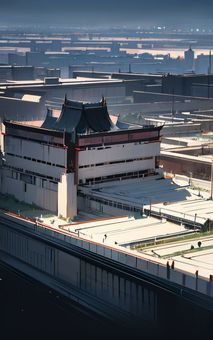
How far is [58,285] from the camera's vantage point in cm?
2516

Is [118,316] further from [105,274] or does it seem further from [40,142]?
[40,142]

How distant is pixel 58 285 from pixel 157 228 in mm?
3502

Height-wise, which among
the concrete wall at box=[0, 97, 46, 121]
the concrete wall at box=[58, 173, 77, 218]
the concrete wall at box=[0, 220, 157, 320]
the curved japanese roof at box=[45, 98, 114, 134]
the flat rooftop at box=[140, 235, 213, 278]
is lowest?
the concrete wall at box=[0, 220, 157, 320]

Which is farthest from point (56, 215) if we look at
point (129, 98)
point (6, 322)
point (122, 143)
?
point (129, 98)

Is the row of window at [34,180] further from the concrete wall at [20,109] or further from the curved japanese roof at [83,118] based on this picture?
the concrete wall at [20,109]

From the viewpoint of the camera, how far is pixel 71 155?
28.7 meters

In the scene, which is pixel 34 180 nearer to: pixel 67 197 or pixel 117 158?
pixel 67 197

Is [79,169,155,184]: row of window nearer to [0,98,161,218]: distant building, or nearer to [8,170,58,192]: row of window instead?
[0,98,161,218]: distant building

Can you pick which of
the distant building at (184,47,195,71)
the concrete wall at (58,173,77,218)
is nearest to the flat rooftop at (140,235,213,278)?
the concrete wall at (58,173,77,218)

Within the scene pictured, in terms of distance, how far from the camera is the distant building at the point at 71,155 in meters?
28.8

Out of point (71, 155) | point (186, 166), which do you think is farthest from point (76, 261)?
point (186, 166)

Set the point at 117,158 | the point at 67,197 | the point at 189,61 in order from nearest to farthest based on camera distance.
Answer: the point at 67,197 < the point at 117,158 < the point at 189,61

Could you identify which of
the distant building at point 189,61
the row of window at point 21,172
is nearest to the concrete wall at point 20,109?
the row of window at point 21,172

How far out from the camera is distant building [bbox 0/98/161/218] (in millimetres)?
28750
